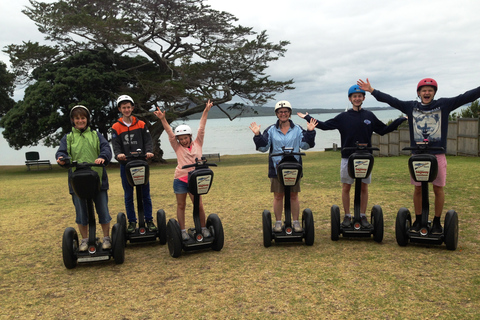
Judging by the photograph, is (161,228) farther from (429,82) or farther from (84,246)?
(429,82)

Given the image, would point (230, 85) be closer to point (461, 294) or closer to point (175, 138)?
point (175, 138)

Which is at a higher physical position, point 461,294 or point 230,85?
point 230,85

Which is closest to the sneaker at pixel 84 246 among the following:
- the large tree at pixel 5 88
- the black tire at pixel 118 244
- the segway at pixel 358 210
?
the black tire at pixel 118 244

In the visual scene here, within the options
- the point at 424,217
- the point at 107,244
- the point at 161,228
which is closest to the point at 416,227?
the point at 424,217

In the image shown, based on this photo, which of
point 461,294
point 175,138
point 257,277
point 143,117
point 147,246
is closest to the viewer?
point 461,294

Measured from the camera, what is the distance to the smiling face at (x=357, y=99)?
16.8 ft

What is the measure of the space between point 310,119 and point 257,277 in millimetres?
2109

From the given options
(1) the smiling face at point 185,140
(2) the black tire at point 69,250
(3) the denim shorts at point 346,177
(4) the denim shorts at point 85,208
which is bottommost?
(2) the black tire at point 69,250

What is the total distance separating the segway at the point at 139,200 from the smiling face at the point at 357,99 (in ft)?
8.96

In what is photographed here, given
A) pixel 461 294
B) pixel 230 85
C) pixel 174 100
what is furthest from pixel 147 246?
pixel 230 85

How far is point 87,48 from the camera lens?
24328 millimetres

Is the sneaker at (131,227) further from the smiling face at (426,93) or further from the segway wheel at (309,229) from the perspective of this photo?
the smiling face at (426,93)

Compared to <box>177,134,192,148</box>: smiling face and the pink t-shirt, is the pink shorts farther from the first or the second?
<box>177,134,192,148</box>: smiling face

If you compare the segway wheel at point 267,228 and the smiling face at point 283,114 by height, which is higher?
the smiling face at point 283,114
